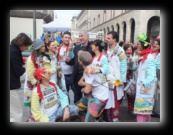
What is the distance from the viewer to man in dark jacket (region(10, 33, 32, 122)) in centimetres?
284

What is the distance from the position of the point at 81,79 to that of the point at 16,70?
97cm

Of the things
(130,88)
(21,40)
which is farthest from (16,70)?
(130,88)

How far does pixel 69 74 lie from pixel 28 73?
42.5 inches

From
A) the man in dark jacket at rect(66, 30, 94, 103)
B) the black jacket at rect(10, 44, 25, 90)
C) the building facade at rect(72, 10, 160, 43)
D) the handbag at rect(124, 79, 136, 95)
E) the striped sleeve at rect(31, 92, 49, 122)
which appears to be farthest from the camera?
the building facade at rect(72, 10, 160, 43)

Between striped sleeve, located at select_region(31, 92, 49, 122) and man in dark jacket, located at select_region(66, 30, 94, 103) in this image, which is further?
man in dark jacket, located at select_region(66, 30, 94, 103)

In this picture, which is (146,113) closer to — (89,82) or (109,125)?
(109,125)

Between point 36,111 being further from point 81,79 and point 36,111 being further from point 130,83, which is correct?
point 130,83

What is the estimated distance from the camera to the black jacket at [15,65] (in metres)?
2.82

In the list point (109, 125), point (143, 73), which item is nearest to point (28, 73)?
point (109, 125)

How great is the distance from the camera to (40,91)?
276 centimetres

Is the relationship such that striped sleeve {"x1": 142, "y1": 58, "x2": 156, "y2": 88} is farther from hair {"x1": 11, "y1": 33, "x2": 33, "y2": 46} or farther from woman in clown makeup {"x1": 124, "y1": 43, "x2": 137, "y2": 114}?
hair {"x1": 11, "y1": 33, "x2": 33, "y2": 46}

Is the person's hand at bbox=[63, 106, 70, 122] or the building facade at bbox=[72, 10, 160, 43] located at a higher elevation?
the building facade at bbox=[72, 10, 160, 43]

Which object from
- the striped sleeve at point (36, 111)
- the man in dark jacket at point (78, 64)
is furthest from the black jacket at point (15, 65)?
the man in dark jacket at point (78, 64)

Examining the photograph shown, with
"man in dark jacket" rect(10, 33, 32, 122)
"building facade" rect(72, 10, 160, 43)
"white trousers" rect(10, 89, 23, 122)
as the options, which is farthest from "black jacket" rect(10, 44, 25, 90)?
"building facade" rect(72, 10, 160, 43)
